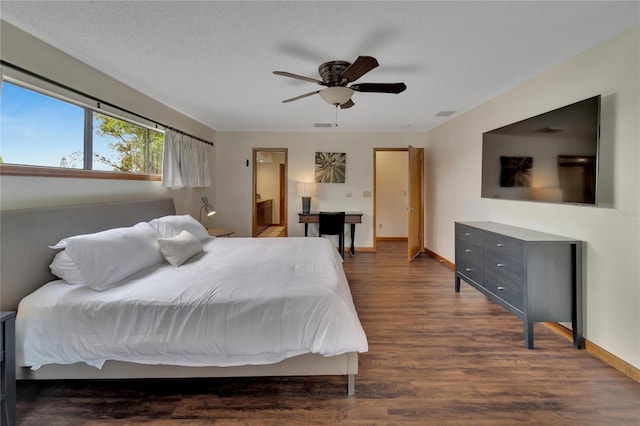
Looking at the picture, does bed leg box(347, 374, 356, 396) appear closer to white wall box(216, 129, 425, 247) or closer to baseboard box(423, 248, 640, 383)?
baseboard box(423, 248, 640, 383)

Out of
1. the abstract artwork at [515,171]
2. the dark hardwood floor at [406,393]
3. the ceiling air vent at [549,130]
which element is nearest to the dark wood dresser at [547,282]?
the dark hardwood floor at [406,393]

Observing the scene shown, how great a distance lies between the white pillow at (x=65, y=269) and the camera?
1.94 meters

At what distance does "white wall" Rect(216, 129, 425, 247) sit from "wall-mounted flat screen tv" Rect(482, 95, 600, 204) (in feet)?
8.37

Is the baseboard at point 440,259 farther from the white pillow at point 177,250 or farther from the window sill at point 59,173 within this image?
the window sill at point 59,173

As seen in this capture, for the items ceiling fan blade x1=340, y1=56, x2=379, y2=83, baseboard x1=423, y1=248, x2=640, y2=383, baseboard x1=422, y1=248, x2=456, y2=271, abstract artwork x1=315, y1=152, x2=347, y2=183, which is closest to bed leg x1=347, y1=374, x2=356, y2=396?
baseboard x1=423, y1=248, x2=640, y2=383

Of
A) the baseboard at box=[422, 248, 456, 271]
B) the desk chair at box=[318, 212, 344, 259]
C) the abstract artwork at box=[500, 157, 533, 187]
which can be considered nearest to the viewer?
the abstract artwork at box=[500, 157, 533, 187]

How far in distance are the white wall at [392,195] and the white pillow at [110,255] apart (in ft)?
18.6

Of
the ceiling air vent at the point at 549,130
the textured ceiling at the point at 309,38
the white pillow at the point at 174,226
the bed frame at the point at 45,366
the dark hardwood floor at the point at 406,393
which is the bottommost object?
the dark hardwood floor at the point at 406,393

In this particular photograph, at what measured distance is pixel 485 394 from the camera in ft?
5.81

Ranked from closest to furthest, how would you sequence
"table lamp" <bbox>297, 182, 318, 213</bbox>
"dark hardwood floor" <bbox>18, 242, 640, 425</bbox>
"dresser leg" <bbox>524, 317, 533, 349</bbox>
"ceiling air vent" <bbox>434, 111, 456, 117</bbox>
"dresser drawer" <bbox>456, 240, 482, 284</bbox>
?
"dark hardwood floor" <bbox>18, 242, 640, 425</bbox>, "dresser leg" <bbox>524, 317, 533, 349</bbox>, "dresser drawer" <bbox>456, 240, 482, 284</bbox>, "ceiling air vent" <bbox>434, 111, 456, 117</bbox>, "table lamp" <bbox>297, 182, 318, 213</bbox>

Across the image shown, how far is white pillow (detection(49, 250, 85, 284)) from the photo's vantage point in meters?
1.94

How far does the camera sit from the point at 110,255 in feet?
6.57

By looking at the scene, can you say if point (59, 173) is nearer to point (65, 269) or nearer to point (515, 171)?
point (65, 269)

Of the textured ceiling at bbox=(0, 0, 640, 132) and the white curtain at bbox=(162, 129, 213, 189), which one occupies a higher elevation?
the textured ceiling at bbox=(0, 0, 640, 132)
